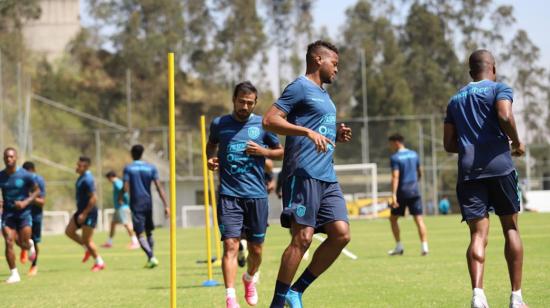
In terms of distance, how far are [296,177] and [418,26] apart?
6066 centimetres

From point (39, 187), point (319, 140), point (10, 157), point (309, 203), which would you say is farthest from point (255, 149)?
point (39, 187)

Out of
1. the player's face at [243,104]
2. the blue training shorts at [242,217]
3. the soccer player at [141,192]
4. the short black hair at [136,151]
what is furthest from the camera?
the short black hair at [136,151]

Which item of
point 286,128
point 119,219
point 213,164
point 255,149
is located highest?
point 286,128

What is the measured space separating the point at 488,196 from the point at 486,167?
0.28 meters

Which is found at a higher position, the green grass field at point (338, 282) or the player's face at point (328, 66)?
the player's face at point (328, 66)

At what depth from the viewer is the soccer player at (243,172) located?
10.3 m

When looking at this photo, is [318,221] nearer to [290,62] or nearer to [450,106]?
[450,106]

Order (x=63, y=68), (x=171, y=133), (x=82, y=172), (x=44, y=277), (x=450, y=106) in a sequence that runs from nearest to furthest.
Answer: (x=171, y=133) < (x=450, y=106) < (x=44, y=277) < (x=82, y=172) < (x=63, y=68)

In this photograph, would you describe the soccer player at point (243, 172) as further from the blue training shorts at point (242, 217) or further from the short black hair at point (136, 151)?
the short black hair at point (136, 151)

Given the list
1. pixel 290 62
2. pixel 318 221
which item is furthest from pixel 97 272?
pixel 290 62

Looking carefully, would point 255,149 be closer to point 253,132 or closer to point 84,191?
point 253,132

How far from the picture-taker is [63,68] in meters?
66.2

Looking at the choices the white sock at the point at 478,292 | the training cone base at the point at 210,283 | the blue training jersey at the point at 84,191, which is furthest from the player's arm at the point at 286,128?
the blue training jersey at the point at 84,191

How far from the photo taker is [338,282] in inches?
502
